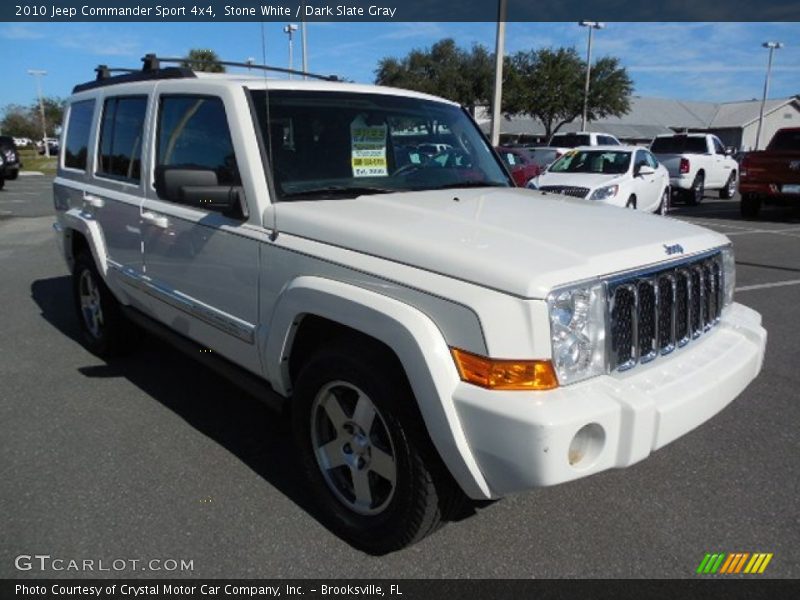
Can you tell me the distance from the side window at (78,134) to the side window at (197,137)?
4.75 ft

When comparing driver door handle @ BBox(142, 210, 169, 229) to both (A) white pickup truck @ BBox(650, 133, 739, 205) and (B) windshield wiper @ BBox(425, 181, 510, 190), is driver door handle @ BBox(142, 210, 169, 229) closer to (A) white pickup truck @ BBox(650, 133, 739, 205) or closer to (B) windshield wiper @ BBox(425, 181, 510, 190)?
(B) windshield wiper @ BBox(425, 181, 510, 190)

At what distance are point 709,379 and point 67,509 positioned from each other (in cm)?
288

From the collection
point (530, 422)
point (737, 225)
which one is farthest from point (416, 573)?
point (737, 225)

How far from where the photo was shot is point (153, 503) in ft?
9.86

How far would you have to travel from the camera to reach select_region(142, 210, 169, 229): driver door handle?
3.62 m

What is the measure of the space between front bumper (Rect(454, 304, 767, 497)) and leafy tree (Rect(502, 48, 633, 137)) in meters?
43.1

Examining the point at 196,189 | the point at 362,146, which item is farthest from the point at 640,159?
the point at 196,189

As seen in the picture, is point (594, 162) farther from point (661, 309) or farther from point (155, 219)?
point (661, 309)

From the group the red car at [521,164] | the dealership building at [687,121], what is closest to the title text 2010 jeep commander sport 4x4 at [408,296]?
the red car at [521,164]

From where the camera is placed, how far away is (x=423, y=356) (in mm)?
2189

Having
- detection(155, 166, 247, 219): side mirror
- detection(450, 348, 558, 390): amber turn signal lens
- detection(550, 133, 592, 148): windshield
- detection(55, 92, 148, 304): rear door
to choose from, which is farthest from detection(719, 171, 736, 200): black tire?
detection(450, 348, 558, 390): amber turn signal lens

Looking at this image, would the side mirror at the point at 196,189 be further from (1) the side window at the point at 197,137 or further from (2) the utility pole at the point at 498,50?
(2) the utility pole at the point at 498,50

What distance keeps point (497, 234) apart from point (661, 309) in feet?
2.47
